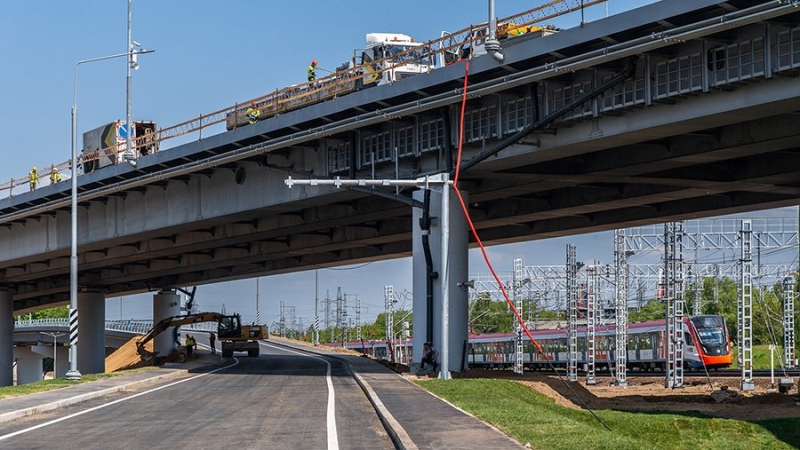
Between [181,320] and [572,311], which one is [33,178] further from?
[572,311]

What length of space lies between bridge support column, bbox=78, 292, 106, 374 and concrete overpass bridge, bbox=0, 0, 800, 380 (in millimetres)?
22258

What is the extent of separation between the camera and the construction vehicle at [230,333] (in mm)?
66125

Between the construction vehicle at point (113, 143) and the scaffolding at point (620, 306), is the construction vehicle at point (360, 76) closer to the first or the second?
the construction vehicle at point (113, 143)

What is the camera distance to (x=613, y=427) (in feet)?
68.7

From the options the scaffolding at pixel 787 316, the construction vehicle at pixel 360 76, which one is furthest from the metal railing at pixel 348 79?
the scaffolding at pixel 787 316

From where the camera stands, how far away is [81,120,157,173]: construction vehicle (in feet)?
170

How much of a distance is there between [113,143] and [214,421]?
37948mm

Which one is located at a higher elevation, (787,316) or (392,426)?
(787,316)

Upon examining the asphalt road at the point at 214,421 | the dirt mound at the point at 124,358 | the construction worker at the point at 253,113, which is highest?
the construction worker at the point at 253,113

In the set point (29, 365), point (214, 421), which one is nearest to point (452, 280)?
point (214, 421)

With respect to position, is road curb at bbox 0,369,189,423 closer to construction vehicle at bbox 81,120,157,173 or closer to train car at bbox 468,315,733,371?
construction vehicle at bbox 81,120,157,173

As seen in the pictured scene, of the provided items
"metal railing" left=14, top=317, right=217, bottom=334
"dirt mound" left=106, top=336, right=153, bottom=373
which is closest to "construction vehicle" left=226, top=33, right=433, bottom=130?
"dirt mound" left=106, top=336, right=153, bottom=373

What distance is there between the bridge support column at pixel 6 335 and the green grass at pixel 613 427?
63.3 meters

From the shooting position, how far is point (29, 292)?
8706cm
